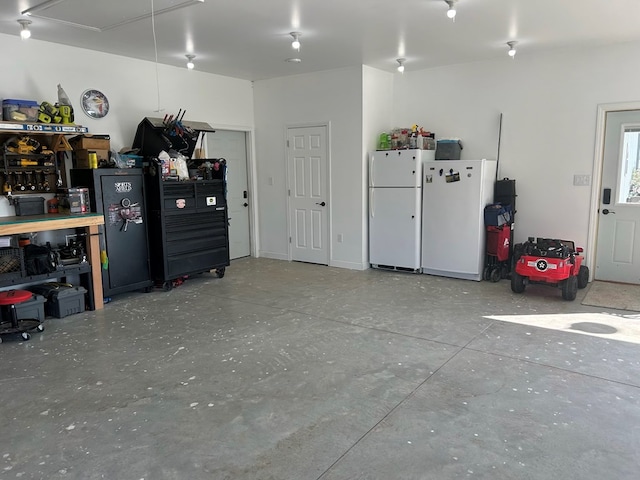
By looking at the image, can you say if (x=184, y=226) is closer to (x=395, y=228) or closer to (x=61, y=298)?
(x=61, y=298)

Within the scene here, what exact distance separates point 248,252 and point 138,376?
441 cm

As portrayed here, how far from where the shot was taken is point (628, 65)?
5281mm

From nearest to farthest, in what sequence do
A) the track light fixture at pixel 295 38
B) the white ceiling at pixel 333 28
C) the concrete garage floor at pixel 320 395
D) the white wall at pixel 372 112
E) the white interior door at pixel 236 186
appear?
the concrete garage floor at pixel 320 395 → the white ceiling at pixel 333 28 → the track light fixture at pixel 295 38 → the white wall at pixel 372 112 → the white interior door at pixel 236 186

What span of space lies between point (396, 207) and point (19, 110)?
4320 mm

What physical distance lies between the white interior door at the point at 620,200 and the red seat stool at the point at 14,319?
609cm

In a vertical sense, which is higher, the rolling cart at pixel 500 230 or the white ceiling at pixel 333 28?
the white ceiling at pixel 333 28

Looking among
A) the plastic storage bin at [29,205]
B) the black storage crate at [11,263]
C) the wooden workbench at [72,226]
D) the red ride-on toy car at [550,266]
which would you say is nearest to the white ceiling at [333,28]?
the plastic storage bin at [29,205]

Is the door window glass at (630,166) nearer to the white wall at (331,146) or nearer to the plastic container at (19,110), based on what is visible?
the white wall at (331,146)

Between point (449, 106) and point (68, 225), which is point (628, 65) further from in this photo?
point (68, 225)

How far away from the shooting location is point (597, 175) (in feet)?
18.3

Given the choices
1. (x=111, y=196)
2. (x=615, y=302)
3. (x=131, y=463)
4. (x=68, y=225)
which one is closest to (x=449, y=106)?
(x=615, y=302)

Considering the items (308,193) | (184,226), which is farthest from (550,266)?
(184,226)

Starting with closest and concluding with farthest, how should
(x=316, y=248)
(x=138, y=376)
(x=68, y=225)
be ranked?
A: (x=138, y=376) < (x=68, y=225) < (x=316, y=248)

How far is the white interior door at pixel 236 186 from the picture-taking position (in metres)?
7.10
